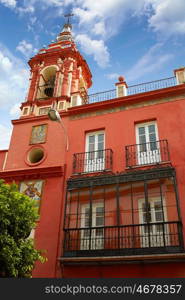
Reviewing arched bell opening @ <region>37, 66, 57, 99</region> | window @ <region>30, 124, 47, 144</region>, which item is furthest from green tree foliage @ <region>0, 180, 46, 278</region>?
arched bell opening @ <region>37, 66, 57, 99</region>

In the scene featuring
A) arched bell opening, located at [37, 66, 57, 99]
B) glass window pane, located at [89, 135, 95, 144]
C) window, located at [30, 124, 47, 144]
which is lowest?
glass window pane, located at [89, 135, 95, 144]

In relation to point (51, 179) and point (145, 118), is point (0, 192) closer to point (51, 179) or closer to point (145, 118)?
point (51, 179)

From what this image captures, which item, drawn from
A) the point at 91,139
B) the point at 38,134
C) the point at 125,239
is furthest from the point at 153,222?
the point at 38,134

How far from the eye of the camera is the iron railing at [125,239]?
9.57 metres

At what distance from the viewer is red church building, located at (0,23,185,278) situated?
992 cm

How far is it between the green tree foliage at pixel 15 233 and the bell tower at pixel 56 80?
747 cm

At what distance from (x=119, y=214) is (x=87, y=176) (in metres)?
2.21

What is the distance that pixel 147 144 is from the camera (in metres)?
12.3

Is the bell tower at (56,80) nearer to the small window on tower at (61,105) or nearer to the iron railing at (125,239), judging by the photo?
the small window on tower at (61,105)

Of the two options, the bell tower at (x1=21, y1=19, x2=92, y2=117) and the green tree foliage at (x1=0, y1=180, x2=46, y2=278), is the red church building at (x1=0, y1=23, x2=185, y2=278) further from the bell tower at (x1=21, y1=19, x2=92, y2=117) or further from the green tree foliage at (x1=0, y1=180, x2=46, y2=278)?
the green tree foliage at (x1=0, y1=180, x2=46, y2=278)

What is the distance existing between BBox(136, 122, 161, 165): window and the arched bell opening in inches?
274

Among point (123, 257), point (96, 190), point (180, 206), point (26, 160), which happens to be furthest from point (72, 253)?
point (26, 160)

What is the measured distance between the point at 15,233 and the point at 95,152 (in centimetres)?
552

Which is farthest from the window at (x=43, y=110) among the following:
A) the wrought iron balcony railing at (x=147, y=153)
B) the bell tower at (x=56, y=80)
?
the wrought iron balcony railing at (x=147, y=153)
